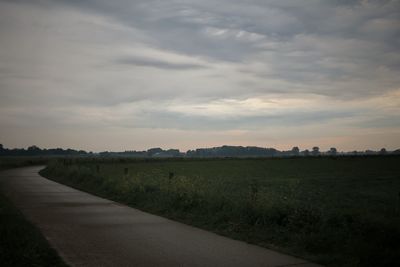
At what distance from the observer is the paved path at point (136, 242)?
751 cm

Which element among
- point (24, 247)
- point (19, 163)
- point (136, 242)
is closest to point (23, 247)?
point (24, 247)

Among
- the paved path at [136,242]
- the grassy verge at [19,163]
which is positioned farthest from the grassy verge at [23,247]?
the grassy verge at [19,163]

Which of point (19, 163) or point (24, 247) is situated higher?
point (19, 163)

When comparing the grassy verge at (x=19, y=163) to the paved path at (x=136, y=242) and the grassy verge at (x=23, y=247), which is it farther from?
the grassy verge at (x=23, y=247)

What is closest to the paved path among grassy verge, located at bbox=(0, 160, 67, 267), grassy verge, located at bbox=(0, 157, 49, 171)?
grassy verge, located at bbox=(0, 160, 67, 267)

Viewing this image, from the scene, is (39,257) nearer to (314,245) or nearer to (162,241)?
(162,241)

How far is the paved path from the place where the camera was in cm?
751

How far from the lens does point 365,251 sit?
24.9 feet

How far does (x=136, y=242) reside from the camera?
9.14 metres

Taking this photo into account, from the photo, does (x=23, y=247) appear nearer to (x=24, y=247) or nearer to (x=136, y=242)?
(x=24, y=247)

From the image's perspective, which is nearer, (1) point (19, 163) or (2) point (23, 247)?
(2) point (23, 247)

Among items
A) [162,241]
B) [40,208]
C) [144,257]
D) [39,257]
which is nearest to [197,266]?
[144,257]

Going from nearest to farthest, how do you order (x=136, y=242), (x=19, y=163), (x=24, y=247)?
(x=24, y=247) < (x=136, y=242) < (x=19, y=163)

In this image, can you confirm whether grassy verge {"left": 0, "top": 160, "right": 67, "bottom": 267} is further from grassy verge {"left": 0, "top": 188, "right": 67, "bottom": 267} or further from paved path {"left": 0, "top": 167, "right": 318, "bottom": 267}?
paved path {"left": 0, "top": 167, "right": 318, "bottom": 267}
